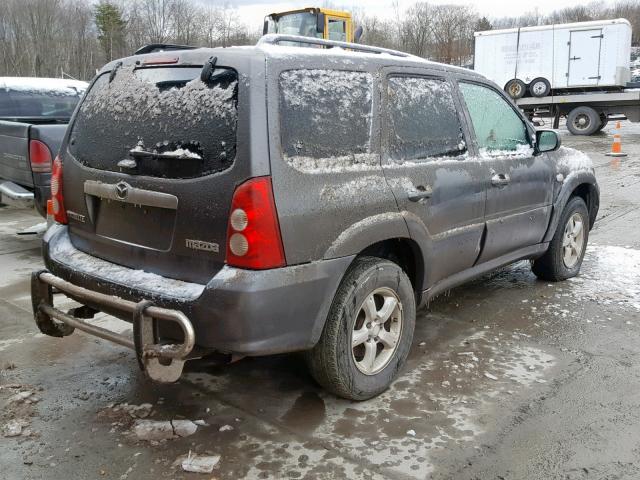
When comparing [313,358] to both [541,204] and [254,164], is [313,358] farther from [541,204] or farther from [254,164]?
[541,204]

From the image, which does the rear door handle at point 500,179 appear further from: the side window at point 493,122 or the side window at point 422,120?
the side window at point 422,120

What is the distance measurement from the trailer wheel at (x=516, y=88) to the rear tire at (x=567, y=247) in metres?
17.9

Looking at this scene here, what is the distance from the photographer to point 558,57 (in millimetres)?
21531

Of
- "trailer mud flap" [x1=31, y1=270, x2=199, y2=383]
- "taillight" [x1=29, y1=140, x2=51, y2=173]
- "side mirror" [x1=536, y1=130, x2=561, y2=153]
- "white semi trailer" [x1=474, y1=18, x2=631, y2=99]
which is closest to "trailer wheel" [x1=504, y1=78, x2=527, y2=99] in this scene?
"white semi trailer" [x1=474, y1=18, x2=631, y2=99]

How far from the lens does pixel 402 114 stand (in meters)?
3.63

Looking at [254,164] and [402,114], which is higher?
[402,114]

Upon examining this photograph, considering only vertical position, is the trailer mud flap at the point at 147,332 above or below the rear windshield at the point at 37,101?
below

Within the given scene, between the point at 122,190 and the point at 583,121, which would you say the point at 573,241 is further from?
the point at 583,121

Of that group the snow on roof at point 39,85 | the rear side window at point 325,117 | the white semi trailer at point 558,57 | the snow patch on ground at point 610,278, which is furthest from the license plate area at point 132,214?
the white semi trailer at point 558,57

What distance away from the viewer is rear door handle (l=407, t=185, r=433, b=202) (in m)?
3.55

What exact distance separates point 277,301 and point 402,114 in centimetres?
146

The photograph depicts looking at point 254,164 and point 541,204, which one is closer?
point 254,164

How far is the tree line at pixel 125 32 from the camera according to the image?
51562mm

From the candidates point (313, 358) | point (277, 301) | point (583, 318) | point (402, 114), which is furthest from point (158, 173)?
point (583, 318)
